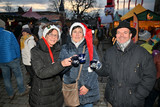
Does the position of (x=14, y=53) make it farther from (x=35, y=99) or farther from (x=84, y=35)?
(x=84, y=35)

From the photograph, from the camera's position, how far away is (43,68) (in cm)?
183

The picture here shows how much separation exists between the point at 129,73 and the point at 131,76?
59 millimetres

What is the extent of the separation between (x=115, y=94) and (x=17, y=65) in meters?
3.28

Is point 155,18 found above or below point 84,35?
above

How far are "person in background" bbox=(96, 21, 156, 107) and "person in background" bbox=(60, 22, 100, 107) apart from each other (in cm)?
38

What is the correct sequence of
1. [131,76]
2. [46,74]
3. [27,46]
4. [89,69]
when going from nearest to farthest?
[46,74] → [131,76] → [89,69] → [27,46]

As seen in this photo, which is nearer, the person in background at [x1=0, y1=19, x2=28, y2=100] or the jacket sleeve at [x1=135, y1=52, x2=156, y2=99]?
the jacket sleeve at [x1=135, y1=52, x2=156, y2=99]

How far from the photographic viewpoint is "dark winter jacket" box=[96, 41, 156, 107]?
1850mm

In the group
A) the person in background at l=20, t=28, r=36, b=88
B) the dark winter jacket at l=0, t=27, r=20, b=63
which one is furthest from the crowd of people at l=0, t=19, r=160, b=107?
the person in background at l=20, t=28, r=36, b=88

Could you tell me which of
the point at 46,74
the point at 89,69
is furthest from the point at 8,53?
the point at 89,69

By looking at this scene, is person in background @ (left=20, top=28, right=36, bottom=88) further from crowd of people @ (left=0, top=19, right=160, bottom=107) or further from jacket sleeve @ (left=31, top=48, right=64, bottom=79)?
jacket sleeve @ (left=31, top=48, right=64, bottom=79)

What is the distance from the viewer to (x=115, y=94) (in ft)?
6.62

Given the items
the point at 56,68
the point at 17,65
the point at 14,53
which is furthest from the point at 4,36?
the point at 56,68

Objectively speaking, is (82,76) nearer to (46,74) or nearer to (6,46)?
(46,74)
